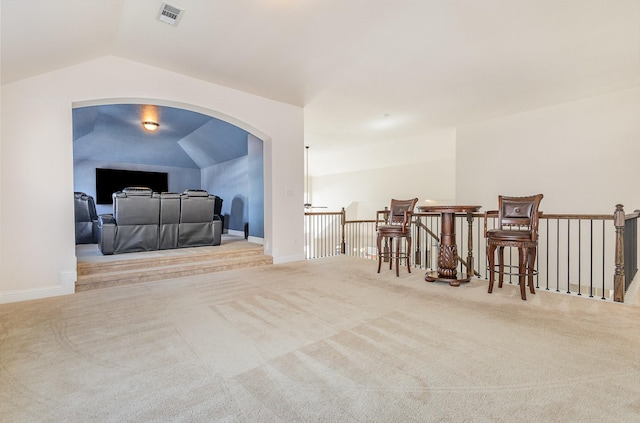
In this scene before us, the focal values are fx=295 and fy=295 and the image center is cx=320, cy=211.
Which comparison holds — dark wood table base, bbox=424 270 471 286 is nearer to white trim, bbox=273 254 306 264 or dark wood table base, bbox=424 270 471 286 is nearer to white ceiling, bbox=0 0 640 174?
white trim, bbox=273 254 306 264

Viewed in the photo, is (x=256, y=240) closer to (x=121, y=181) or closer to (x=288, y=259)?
(x=288, y=259)

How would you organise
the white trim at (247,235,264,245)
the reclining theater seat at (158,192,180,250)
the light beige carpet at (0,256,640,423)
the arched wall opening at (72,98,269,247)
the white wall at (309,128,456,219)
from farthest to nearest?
the white wall at (309,128,456,219), the arched wall opening at (72,98,269,247), the white trim at (247,235,264,245), the reclining theater seat at (158,192,180,250), the light beige carpet at (0,256,640,423)

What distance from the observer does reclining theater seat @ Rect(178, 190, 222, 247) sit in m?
5.58

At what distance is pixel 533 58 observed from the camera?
370cm

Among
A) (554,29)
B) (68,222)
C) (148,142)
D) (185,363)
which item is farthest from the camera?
(148,142)

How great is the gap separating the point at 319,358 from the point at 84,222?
7.08 m

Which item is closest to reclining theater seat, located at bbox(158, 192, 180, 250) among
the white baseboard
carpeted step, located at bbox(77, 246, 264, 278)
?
carpeted step, located at bbox(77, 246, 264, 278)

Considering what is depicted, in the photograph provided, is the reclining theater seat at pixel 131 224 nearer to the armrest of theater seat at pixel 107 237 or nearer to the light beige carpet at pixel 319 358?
the armrest of theater seat at pixel 107 237

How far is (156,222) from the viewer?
530 cm

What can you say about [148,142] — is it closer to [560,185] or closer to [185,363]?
[185,363]

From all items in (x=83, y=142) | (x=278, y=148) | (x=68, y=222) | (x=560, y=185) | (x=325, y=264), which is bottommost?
(x=325, y=264)

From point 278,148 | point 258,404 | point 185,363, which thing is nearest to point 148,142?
point 278,148

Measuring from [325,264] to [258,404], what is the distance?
3770 mm

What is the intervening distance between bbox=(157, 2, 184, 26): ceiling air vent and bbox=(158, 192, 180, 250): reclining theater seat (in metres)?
3.04
